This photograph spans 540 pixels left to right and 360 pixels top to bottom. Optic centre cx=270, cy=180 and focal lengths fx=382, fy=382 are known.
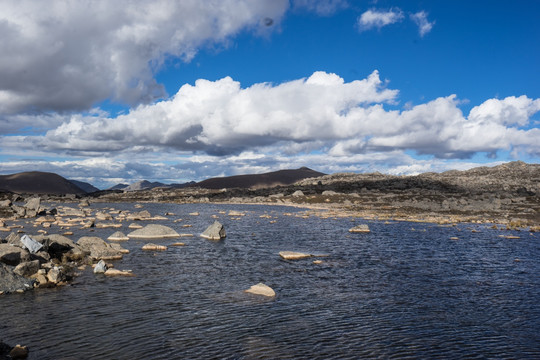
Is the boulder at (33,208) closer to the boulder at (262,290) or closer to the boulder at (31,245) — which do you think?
the boulder at (31,245)

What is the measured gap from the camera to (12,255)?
960 inches

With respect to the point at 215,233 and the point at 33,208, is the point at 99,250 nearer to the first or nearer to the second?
the point at 215,233

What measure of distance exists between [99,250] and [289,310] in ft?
63.1

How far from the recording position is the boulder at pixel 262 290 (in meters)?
21.4

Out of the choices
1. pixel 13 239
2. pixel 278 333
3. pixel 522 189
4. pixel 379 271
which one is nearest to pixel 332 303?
pixel 278 333

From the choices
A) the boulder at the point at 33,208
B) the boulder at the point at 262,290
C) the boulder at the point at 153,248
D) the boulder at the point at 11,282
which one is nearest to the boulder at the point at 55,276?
the boulder at the point at 11,282

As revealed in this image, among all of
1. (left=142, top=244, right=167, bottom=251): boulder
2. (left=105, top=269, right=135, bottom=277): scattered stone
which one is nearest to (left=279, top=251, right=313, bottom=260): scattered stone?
(left=142, top=244, right=167, bottom=251): boulder

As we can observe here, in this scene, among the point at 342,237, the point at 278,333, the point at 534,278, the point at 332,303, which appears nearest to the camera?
the point at 278,333

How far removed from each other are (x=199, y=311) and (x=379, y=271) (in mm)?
15015

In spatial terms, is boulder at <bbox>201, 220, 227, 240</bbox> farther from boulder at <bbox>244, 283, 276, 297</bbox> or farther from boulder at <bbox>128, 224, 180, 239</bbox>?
boulder at <bbox>244, 283, 276, 297</bbox>

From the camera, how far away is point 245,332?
15.8 meters

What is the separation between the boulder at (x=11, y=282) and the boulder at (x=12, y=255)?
254 cm

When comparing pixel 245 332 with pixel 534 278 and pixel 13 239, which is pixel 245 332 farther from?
pixel 13 239

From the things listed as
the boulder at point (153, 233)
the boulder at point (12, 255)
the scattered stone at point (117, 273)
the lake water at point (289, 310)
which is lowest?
the lake water at point (289, 310)
